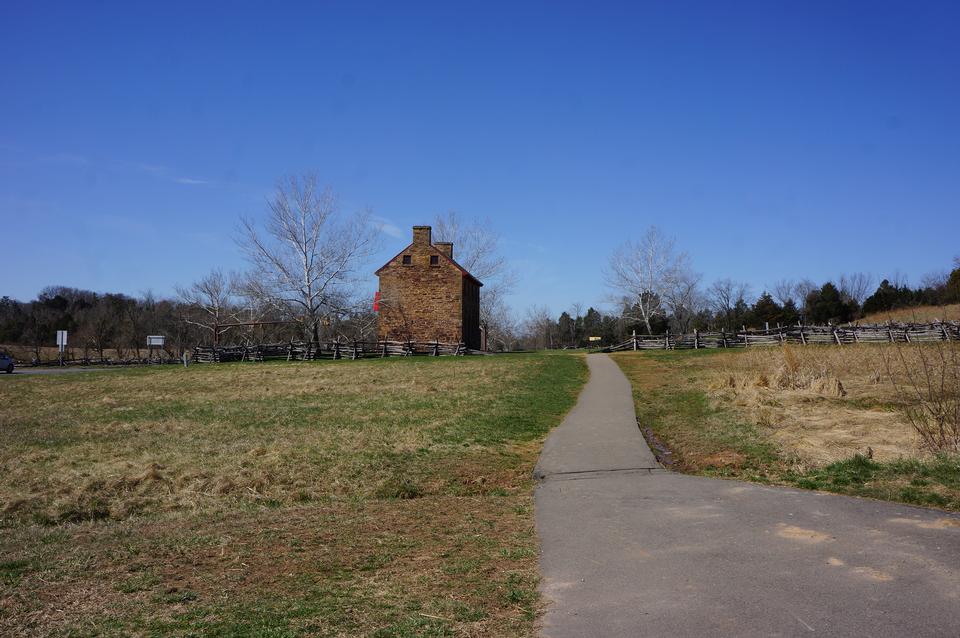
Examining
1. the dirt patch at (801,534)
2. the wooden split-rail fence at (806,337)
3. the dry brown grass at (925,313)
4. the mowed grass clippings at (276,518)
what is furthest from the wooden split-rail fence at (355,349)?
the dirt patch at (801,534)

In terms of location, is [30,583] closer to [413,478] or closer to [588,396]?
[413,478]

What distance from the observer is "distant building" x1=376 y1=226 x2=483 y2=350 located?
49.0 m

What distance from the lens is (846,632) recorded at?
169 inches

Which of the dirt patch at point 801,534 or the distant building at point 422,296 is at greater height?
the distant building at point 422,296

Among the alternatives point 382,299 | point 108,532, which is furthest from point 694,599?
point 382,299

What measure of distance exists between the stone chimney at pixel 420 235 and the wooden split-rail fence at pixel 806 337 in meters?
17.5

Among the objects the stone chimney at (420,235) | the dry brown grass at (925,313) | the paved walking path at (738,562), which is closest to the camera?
the paved walking path at (738,562)

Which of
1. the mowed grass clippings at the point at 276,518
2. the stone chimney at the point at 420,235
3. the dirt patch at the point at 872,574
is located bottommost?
the mowed grass clippings at the point at 276,518

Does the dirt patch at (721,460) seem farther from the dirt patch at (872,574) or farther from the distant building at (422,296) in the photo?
the distant building at (422,296)

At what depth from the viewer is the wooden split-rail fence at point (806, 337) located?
129ft

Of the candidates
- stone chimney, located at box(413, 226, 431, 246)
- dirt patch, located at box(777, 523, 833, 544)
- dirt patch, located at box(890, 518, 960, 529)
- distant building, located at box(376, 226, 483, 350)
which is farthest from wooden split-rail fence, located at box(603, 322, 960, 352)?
dirt patch, located at box(777, 523, 833, 544)

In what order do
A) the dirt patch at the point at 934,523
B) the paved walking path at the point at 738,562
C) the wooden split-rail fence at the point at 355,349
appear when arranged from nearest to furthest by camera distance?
the paved walking path at the point at 738,562 → the dirt patch at the point at 934,523 → the wooden split-rail fence at the point at 355,349

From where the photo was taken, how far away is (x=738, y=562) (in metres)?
5.83

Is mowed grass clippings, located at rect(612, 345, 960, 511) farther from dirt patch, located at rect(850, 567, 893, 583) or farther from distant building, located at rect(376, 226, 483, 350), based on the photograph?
distant building, located at rect(376, 226, 483, 350)
